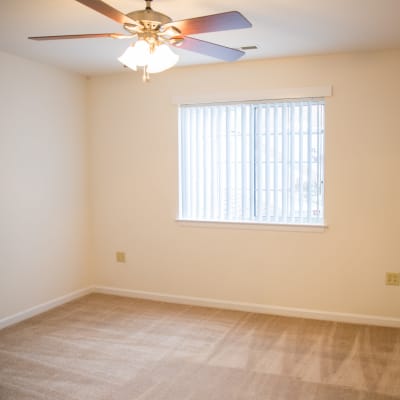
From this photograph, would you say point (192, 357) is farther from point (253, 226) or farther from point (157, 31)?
point (157, 31)

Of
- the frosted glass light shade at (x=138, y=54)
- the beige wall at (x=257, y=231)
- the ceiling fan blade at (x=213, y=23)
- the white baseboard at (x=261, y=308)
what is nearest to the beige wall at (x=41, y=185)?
the beige wall at (x=257, y=231)

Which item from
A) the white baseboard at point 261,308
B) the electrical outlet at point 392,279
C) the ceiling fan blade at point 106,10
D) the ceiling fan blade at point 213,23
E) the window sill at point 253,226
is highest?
the ceiling fan blade at point 106,10

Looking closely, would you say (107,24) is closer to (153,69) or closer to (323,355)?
(153,69)

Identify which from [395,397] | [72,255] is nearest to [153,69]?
[395,397]

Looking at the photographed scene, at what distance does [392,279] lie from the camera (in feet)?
12.3

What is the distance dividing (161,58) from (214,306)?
2.66m

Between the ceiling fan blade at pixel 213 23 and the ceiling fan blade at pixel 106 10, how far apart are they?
239mm

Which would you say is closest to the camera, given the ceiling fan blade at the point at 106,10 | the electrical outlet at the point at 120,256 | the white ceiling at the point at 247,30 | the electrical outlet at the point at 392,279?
the ceiling fan blade at the point at 106,10

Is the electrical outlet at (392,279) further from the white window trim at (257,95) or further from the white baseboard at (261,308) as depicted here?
the white window trim at (257,95)

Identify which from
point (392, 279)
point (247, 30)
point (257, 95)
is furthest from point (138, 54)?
point (392, 279)

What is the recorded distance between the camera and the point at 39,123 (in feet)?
13.6

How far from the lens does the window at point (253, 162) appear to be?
3.99 m

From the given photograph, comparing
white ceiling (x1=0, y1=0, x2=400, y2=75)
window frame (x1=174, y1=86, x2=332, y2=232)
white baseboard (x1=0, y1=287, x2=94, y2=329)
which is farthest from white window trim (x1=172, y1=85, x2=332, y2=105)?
white baseboard (x1=0, y1=287, x2=94, y2=329)

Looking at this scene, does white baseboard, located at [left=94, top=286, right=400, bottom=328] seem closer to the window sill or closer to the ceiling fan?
the window sill
